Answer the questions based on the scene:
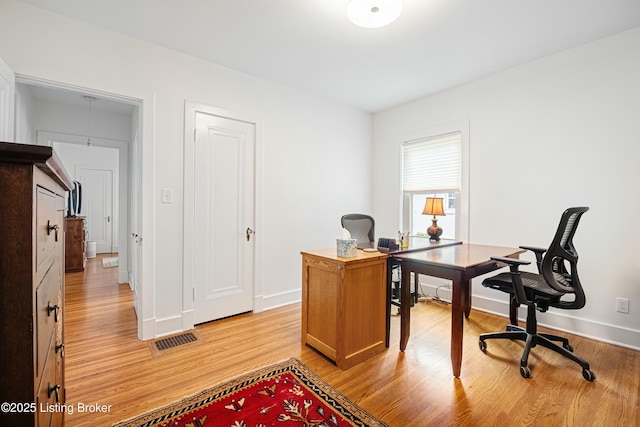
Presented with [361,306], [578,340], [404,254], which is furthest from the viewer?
[578,340]

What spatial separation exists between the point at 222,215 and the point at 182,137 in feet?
2.78

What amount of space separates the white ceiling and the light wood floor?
2.63m

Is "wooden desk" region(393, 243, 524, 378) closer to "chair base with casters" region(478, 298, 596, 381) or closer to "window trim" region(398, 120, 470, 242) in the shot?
"chair base with casters" region(478, 298, 596, 381)

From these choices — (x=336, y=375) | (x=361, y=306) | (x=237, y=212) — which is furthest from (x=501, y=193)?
(x=237, y=212)

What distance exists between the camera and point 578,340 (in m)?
2.62

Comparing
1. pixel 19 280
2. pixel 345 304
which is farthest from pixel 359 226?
pixel 19 280

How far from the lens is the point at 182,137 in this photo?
2.81 m

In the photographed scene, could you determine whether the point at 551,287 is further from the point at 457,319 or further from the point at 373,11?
the point at 373,11

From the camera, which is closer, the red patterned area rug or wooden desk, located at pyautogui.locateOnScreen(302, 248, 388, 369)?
the red patterned area rug

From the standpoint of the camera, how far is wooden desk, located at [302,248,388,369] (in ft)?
6.92

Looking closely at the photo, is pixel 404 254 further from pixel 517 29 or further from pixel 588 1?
pixel 588 1

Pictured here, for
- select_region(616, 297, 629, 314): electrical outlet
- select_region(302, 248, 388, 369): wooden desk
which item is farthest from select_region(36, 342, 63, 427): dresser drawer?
select_region(616, 297, 629, 314): electrical outlet

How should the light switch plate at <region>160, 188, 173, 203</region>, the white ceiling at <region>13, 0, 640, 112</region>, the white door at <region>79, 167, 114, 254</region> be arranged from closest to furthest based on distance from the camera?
the white ceiling at <region>13, 0, 640, 112</region>
the light switch plate at <region>160, 188, 173, 203</region>
the white door at <region>79, 167, 114, 254</region>

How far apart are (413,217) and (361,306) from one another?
232 cm
